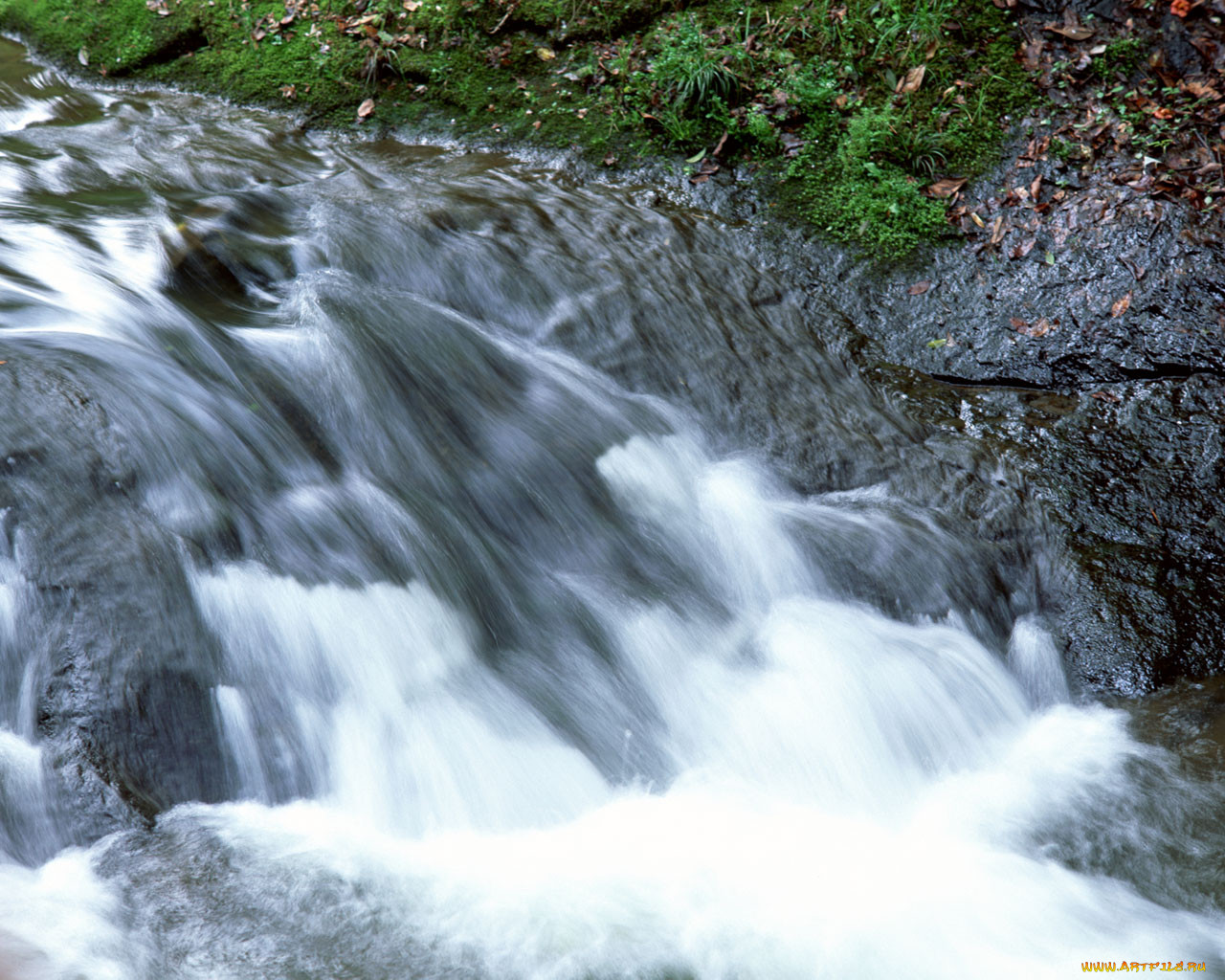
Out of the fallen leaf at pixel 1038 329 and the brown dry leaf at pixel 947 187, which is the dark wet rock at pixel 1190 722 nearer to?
the fallen leaf at pixel 1038 329

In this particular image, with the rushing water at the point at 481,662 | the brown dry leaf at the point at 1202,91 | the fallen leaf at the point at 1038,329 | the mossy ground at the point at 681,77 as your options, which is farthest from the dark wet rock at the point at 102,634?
the brown dry leaf at the point at 1202,91

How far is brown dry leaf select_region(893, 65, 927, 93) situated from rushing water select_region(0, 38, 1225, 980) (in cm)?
218

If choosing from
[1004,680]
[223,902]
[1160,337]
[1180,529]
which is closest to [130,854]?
[223,902]

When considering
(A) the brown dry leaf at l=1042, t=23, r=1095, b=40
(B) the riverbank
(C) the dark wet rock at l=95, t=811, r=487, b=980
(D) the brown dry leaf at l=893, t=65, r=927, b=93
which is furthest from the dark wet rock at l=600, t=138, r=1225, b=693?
(C) the dark wet rock at l=95, t=811, r=487, b=980

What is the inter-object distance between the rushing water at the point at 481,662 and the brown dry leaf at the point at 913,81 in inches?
85.9

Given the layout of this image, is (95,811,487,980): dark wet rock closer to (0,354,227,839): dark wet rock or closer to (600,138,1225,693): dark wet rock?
(0,354,227,839): dark wet rock

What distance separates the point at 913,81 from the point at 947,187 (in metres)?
0.90

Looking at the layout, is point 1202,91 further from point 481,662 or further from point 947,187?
point 481,662

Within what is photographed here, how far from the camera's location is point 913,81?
5965 mm

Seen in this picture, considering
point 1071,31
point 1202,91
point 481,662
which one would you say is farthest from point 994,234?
point 481,662

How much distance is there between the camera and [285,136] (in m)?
6.59

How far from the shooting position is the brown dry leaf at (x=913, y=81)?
595cm

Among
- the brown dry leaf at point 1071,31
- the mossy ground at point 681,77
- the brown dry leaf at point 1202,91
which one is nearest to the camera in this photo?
the brown dry leaf at point 1202,91

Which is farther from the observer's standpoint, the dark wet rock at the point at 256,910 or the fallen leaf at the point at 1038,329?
the fallen leaf at the point at 1038,329
